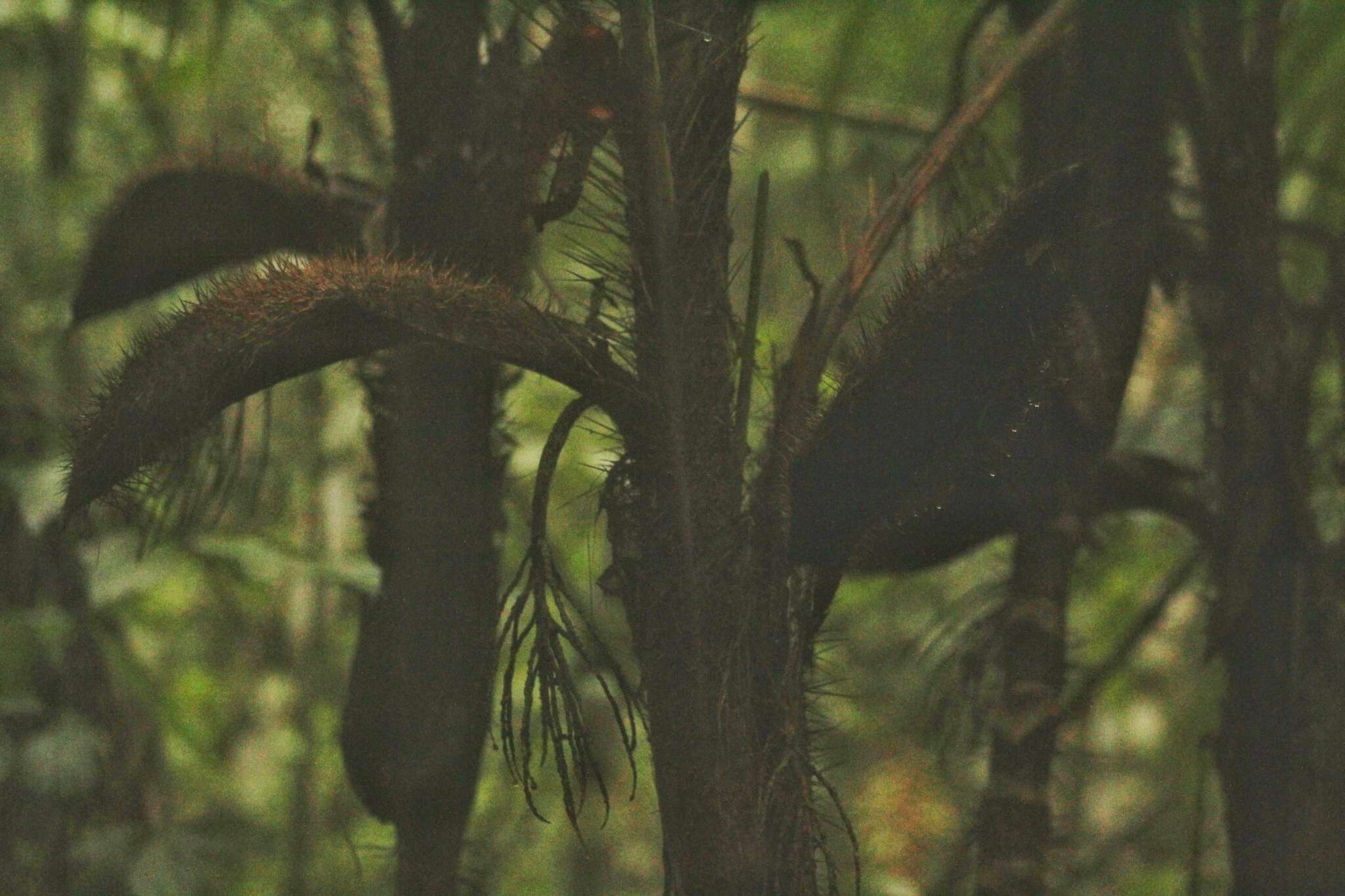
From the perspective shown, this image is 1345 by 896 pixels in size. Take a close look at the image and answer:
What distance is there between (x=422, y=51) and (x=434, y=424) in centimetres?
25

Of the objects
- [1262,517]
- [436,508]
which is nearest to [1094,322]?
[1262,517]

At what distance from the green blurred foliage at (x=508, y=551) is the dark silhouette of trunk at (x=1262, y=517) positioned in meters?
0.07

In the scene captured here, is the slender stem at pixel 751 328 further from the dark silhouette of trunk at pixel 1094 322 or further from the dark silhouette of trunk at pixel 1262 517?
the dark silhouette of trunk at pixel 1262 517

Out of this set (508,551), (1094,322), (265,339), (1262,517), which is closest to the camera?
(265,339)

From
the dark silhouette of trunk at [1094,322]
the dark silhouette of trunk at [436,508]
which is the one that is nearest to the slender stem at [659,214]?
the dark silhouette of trunk at [436,508]

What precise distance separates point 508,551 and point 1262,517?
57cm

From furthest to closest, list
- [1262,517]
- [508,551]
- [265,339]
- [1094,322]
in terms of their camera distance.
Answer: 1. [508,551]
2. [1262,517]
3. [1094,322]
4. [265,339]

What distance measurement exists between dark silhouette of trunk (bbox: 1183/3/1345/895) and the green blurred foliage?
0.23 ft

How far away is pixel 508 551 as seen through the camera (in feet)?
3.98

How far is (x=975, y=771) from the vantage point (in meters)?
Answer: 1.37

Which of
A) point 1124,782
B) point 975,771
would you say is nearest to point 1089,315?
point 975,771

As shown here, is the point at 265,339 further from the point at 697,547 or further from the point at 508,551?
the point at 508,551

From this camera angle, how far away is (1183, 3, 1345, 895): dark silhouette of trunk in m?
1.03

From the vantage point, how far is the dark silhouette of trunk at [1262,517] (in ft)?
3.36
